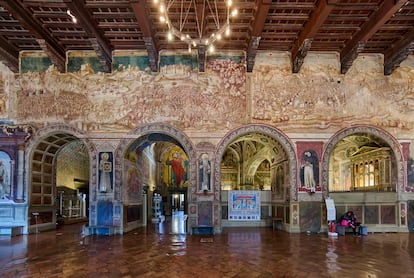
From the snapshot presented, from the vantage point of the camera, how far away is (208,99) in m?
16.4

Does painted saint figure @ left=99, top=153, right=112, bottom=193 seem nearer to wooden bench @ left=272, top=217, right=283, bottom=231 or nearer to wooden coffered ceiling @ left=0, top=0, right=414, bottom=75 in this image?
wooden coffered ceiling @ left=0, top=0, right=414, bottom=75

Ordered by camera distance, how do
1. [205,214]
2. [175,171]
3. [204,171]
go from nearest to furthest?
[205,214] → [204,171] → [175,171]

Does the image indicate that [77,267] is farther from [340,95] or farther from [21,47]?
[340,95]

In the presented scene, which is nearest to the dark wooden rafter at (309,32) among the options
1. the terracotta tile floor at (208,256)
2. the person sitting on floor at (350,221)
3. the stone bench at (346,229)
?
the person sitting on floor at (350,221)

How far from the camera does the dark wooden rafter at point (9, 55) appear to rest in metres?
15.6

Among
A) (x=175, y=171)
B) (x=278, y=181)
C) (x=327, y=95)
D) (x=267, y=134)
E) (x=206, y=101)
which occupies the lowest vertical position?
(x=278, y=181)

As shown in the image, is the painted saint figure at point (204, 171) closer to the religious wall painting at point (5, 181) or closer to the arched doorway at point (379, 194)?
the arched doorway at point (379, 194)

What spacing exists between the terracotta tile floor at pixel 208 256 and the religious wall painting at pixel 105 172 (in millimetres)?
2024

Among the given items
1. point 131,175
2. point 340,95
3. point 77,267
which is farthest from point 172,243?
point 340,95

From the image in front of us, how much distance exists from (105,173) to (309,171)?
794 cm

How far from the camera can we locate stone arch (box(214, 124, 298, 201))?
16.2 m

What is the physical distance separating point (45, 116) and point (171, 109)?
4.96m

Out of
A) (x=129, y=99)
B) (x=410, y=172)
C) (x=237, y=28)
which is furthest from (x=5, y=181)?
(x=410, y=172)

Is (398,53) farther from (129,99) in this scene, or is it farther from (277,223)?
(129,99)
